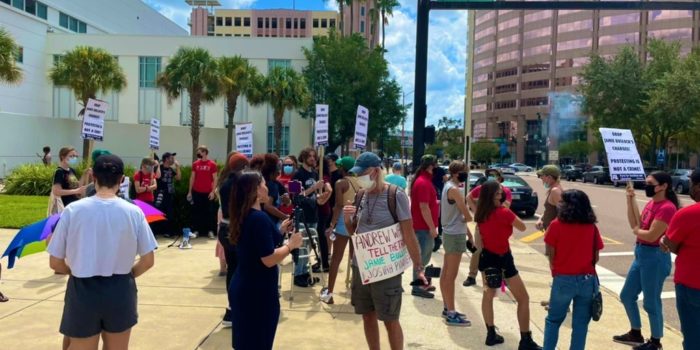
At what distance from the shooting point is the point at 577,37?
9669 cm

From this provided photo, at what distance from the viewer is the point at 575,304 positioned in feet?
14.3

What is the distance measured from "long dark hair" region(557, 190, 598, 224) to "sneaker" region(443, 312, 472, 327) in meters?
1.95

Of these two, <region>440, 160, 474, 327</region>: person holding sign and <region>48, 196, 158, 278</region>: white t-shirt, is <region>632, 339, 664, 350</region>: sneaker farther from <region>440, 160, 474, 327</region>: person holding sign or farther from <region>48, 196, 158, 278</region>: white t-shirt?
<region>48, 196, 158, 278</region>: white t-shirt

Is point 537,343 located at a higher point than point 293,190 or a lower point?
lower

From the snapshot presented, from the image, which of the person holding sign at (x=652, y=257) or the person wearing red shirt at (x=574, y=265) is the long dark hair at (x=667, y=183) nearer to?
the person holding sign at (x=652, y=257)

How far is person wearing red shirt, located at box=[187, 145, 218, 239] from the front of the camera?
32.8 feet

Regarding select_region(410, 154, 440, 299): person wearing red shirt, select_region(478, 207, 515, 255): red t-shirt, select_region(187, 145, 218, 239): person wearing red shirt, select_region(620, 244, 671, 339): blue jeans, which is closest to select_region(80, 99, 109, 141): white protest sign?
select_region(187, 145, 218, 239): person wearing red shirt

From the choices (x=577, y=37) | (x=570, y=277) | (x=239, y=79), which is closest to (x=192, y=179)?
(x=570, y=277)

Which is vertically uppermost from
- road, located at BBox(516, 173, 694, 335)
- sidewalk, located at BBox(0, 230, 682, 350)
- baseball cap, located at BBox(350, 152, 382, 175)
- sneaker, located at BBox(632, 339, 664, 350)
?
baseball cap, located at BBox(350, 152, 382, 175)

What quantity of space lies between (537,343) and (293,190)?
296 cm

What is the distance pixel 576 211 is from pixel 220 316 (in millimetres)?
3777

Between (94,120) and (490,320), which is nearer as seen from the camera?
(490,320)

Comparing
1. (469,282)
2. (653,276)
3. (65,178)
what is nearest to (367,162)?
(653,276)

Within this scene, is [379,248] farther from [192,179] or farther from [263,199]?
[192,179]
